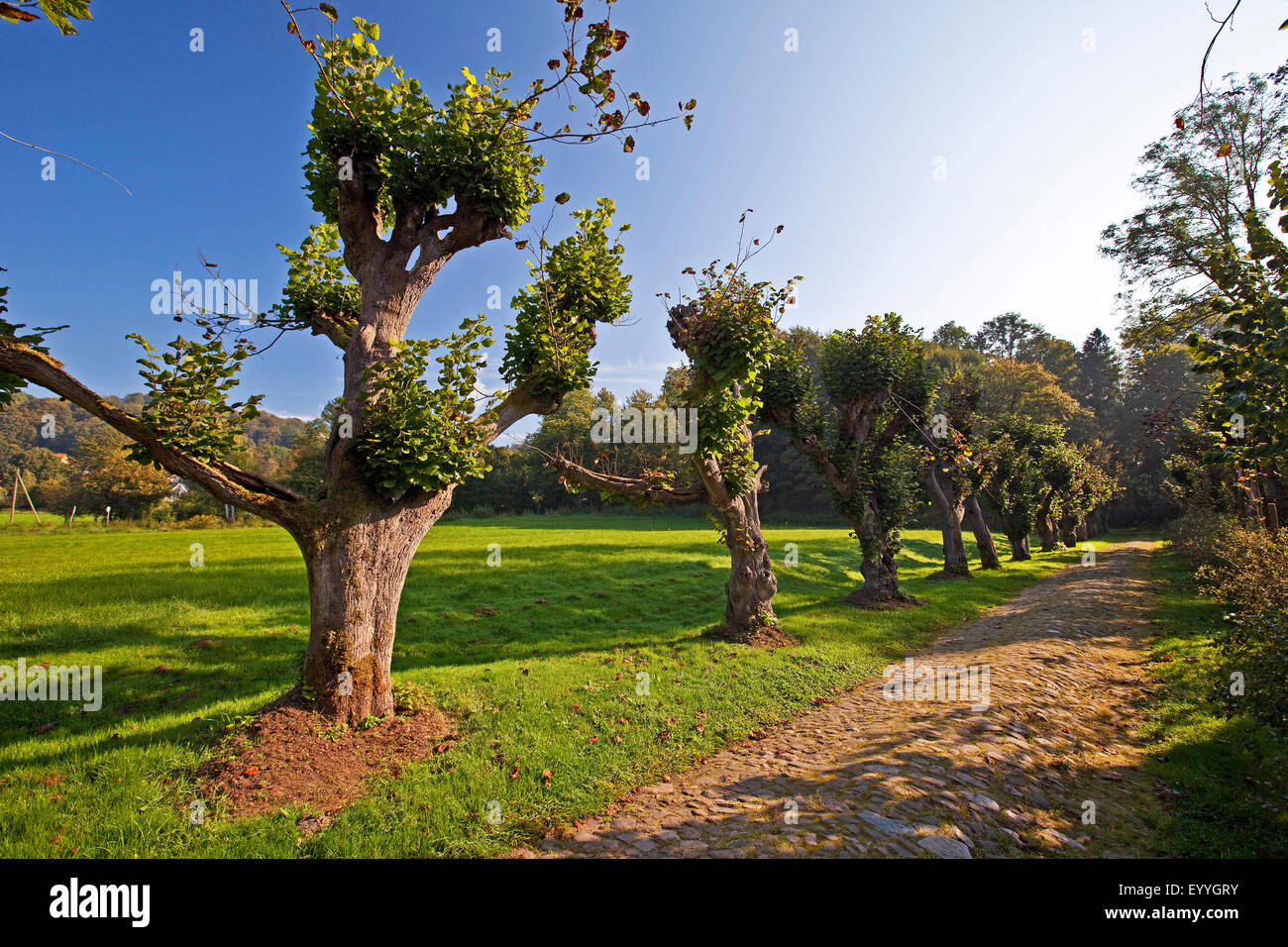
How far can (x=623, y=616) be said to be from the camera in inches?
565

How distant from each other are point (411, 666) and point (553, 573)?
27.5ft

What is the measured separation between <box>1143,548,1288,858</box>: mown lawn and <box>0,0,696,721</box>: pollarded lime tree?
9090mm

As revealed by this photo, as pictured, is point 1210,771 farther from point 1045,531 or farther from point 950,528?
point 1045,531

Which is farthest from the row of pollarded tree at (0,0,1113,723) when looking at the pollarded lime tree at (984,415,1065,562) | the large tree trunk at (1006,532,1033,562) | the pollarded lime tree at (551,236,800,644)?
the large tree trunk at (1006,532,1033,562)

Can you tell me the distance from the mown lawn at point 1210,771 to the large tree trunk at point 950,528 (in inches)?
507

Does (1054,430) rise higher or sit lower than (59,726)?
higher

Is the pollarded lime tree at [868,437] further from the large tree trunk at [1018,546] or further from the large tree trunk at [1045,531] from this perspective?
the large tree trunk at [1045,531]

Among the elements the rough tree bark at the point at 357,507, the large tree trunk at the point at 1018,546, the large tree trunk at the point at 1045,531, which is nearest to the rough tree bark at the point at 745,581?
the rough tree bark at the point at 357,507

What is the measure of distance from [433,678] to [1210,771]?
11.0 meters

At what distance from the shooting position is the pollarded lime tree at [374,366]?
586 centimetres

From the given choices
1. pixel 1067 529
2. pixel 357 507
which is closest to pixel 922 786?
pixel 357 507

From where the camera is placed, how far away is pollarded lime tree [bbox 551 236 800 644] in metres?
10.8
